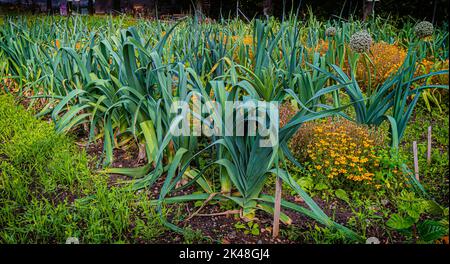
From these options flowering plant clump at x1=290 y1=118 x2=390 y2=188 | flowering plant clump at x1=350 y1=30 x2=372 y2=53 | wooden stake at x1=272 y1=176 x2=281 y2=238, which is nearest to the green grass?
wooden stake at x1=272 y1=176 x2=281 y2=238

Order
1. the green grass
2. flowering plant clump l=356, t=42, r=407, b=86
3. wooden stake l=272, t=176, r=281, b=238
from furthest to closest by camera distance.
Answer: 1. flowering plant clump l=356, t=42, r=407, b=86
2. the green grass
3. wooden stake l=272, t=176, r=281, b=238

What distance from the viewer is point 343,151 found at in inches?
73.1

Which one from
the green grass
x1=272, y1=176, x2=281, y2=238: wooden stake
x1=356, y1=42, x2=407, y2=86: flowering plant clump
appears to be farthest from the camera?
x1=356, y1=42, x2=407, y2=86: flowering plant clump

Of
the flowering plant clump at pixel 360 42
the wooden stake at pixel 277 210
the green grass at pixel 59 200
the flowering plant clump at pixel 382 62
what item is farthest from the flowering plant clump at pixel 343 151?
the flowering plant clump at pixel 382 62

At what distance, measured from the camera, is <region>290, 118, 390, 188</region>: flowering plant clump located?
1784mm

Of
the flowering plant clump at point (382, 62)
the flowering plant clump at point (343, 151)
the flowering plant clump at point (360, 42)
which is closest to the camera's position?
the flowering plant clump at point (343, 151)

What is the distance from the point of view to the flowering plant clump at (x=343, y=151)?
5.85 ft

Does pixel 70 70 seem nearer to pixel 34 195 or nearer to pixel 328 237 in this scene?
pixel 34 195

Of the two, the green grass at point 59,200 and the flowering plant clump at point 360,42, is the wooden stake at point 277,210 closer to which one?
the green grass at point 59,200

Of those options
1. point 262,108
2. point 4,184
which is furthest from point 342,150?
point 4,184

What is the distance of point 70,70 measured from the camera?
240 centimetres

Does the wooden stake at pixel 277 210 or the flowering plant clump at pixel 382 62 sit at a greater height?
the flowering plant clump at pixel 382 62

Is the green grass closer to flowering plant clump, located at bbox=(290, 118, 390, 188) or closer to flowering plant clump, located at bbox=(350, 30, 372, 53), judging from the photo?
flowering plant clump, located at bbox=(290, 118, 390, 188)

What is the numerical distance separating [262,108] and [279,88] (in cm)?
58
